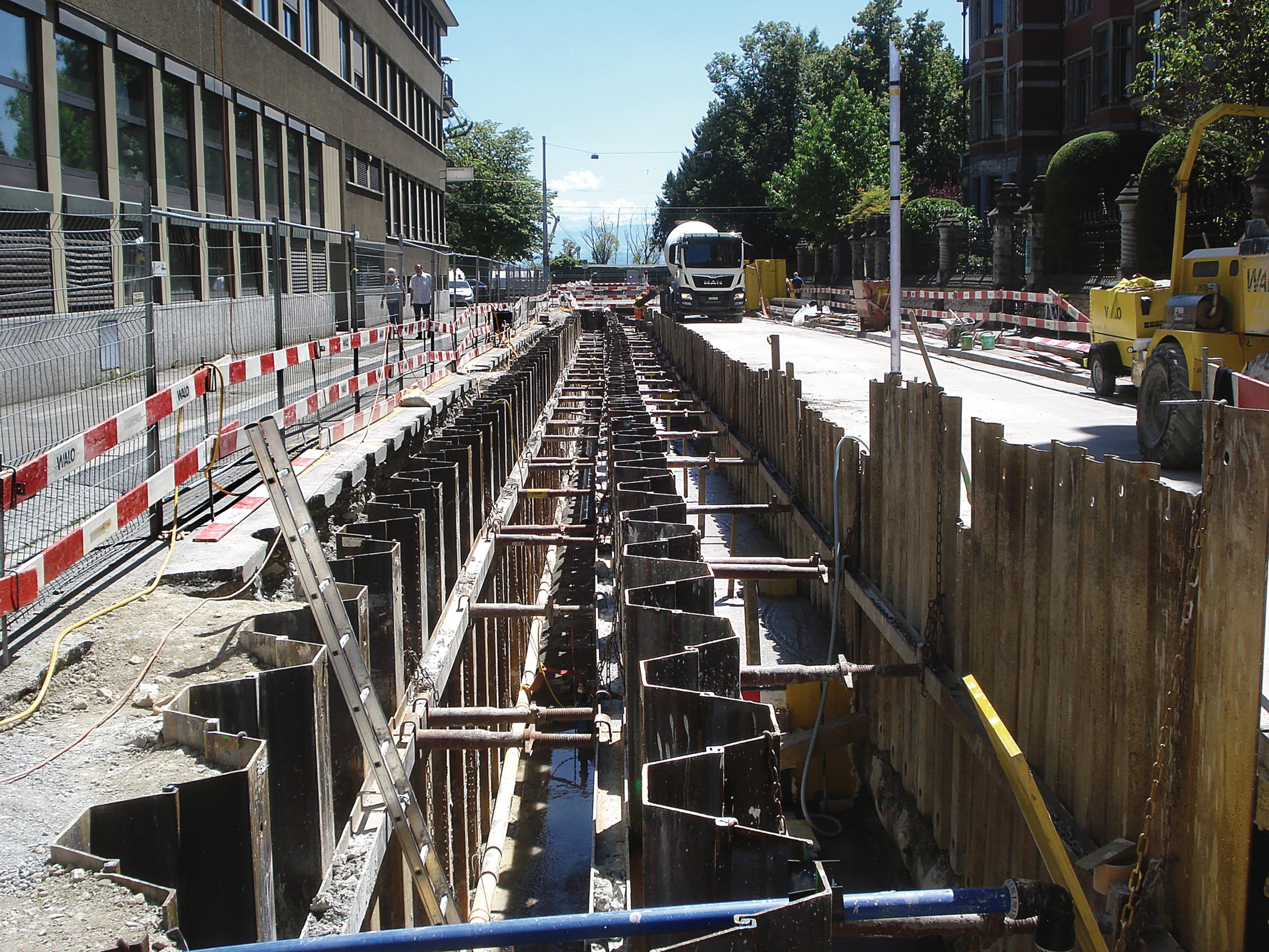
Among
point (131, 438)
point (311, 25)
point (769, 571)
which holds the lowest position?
point (769, 571)

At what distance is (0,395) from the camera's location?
6230 mm

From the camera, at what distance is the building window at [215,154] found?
19.7 meters

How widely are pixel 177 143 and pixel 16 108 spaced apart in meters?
5.26

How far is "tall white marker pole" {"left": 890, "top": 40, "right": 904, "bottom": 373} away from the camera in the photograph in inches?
370

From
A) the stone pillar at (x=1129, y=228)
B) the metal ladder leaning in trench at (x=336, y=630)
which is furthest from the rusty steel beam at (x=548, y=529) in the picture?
the stone pillar at (x=1129, y=228)

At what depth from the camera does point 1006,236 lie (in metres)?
34.0

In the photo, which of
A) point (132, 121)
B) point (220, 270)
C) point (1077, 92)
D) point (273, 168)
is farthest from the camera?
point (1077, 92)

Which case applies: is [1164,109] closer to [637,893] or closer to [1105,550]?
[1105,550]

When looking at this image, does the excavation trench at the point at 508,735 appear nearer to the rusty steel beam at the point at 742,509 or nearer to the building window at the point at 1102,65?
the rusty steel beam at the point at 742,509

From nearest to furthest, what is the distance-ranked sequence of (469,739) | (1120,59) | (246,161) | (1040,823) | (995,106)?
(1040,823) < (469,739) < (246,161) < (1120,59) < (995,106)

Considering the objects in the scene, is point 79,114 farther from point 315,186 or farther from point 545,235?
point 545,235

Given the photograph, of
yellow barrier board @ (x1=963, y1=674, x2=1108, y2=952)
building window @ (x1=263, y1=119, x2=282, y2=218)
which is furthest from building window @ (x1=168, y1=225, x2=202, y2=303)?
building window @ (x1=263, y1=119, x2=282, y2=218)

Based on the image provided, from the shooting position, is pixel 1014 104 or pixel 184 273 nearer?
pixel 184 273

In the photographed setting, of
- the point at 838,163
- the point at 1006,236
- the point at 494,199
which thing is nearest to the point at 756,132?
the point at 494,199
